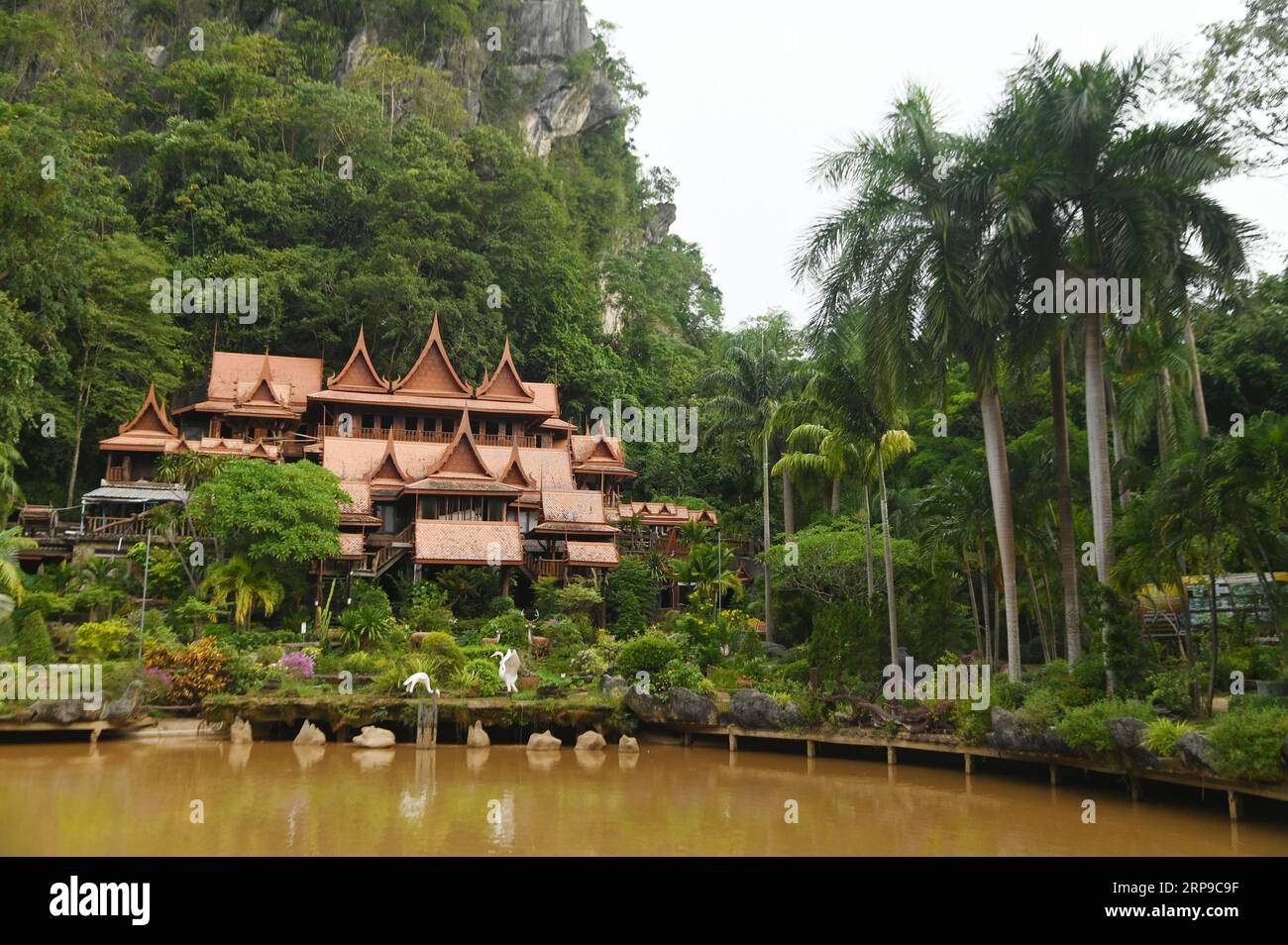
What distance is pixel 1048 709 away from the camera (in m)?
17.7

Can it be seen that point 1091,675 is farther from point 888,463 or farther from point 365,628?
point 365,628

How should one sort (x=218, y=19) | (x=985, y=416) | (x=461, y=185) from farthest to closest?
(x=218, y=19) < (x=461, y=185) < (x=985, y=416)

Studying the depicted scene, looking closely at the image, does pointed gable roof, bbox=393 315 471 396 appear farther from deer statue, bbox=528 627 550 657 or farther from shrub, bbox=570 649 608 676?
shrub, bbox=570 649 608 676

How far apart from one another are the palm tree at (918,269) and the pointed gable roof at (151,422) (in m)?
26.7

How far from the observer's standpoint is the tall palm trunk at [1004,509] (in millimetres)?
19766

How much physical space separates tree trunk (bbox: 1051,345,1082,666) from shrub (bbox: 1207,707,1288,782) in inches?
175

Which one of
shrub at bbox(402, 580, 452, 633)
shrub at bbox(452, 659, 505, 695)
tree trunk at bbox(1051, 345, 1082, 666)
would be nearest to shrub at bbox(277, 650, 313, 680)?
shrub at bbox(452, 659, 505, 695)

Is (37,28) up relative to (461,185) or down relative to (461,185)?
up

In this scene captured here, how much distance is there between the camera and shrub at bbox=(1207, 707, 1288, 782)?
549 inches

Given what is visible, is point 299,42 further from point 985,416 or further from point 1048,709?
point 1048,709

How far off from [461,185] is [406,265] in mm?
6779

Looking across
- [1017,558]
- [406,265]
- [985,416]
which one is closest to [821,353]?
[985,416]

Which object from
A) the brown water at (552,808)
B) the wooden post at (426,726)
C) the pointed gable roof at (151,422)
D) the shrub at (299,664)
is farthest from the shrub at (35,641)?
the pointed gable roof at (151,422)

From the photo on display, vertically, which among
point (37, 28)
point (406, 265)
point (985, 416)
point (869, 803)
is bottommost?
point (869, 803)
